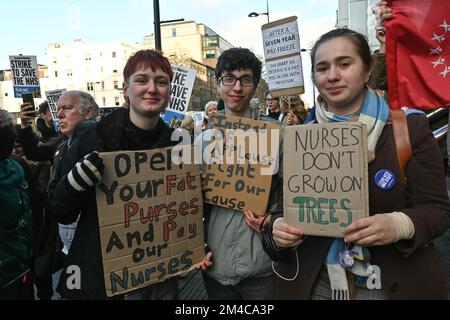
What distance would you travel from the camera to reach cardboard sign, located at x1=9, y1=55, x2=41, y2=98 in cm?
769

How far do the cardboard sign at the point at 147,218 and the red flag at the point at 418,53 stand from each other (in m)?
1.56

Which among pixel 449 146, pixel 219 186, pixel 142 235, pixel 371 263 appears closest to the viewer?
pixel 371 263

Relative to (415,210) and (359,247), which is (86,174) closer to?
(359,247)

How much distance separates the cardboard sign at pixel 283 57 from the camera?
4.77 meters

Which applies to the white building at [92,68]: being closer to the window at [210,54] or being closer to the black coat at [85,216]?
the window at [210,54]

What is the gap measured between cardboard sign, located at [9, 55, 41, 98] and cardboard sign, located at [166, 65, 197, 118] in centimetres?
290

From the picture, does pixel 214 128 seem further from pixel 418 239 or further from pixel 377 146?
pixel 418 239

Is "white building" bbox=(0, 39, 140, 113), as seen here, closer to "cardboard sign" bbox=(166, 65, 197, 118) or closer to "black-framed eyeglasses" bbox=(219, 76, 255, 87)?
"cardboard sign" bbox=(166, 65, 197, 118)

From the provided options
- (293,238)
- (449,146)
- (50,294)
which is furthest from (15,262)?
(449,146)

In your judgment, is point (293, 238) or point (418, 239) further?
point (293, 238)

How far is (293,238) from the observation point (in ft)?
6.02

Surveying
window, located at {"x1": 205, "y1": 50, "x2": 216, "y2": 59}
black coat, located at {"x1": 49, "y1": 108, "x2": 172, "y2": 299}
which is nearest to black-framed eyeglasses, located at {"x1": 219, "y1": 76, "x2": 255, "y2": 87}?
black coat, located at {"x1": 49, "y1": 108, "x2": 172, "y2": 299}

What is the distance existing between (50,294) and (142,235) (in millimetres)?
2640

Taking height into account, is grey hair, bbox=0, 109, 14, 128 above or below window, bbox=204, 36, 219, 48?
below
